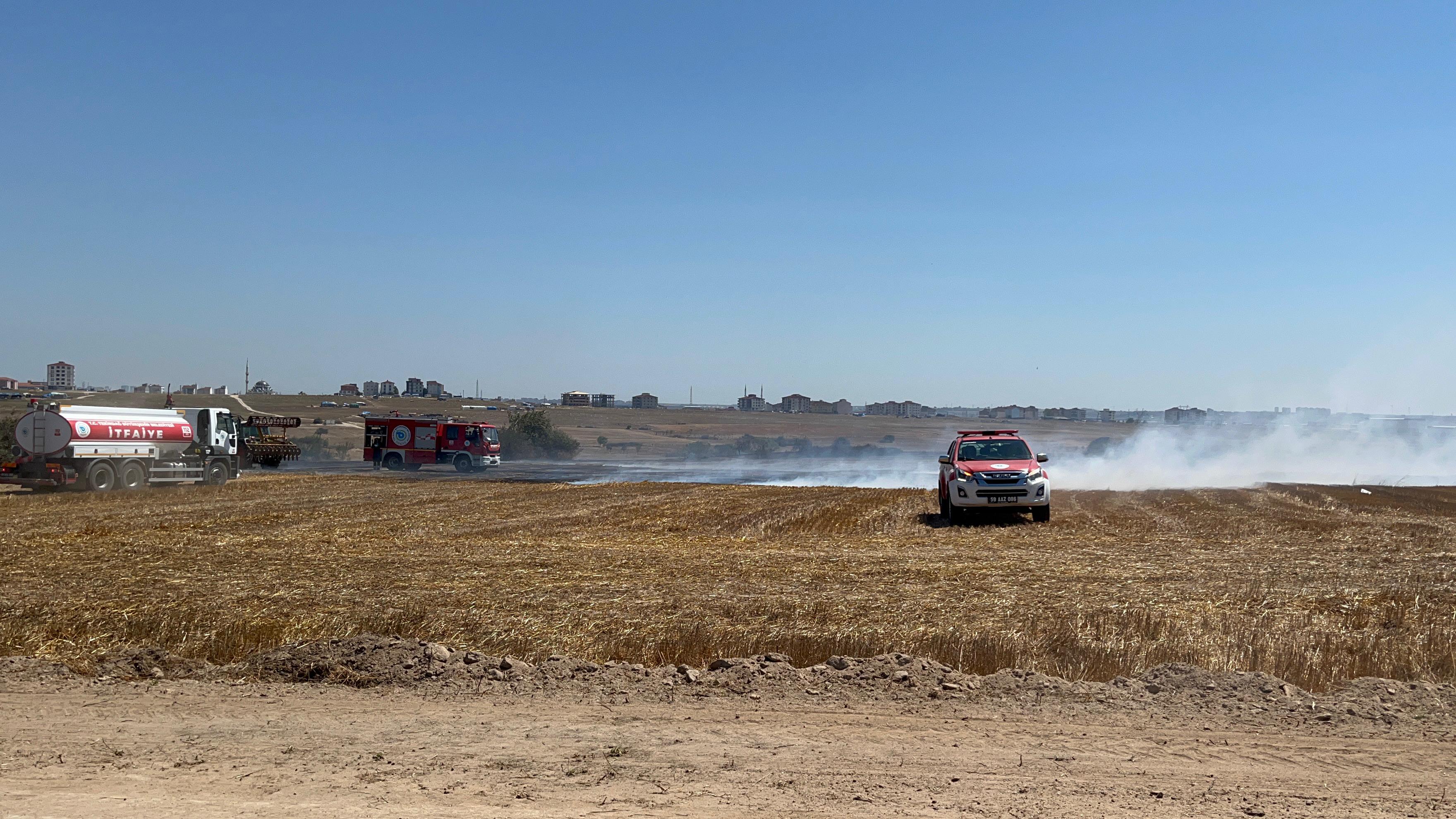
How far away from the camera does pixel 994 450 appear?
78.3ft

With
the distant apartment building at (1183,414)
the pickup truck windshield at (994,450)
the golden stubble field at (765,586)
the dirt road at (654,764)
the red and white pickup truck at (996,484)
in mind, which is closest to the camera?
the dirt road at (654,764)

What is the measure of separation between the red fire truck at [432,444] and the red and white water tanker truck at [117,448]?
14.3m

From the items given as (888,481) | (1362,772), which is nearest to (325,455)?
(888,481)

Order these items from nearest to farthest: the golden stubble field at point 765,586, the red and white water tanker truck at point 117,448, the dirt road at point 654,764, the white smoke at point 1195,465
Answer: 1. the dirt road at point 654,764
2. the golden stubble field at point 765,586
3. the red and white water tanker truck at point 117,448
4. the white smoke at point 1195,465

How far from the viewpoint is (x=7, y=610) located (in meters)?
10.9

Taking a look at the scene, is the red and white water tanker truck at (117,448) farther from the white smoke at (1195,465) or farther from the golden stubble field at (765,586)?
the white smoke at (1195,465)

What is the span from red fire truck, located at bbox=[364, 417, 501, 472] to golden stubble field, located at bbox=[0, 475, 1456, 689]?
1122 inches

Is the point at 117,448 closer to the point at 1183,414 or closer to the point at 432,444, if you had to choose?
the point at 432,444

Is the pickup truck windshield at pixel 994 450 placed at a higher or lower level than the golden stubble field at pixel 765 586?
higher

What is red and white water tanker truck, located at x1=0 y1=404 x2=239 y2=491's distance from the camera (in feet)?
107

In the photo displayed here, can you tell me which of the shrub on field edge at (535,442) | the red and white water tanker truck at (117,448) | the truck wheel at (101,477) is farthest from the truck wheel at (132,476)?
the shrub on field edge at (535,442)

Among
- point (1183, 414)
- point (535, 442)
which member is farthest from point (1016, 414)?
point (535, 442)

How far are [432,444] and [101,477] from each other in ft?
68.7

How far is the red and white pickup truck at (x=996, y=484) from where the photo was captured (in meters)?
22.1
